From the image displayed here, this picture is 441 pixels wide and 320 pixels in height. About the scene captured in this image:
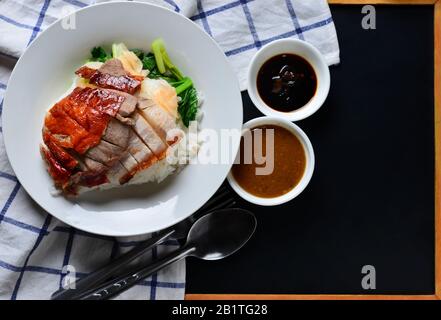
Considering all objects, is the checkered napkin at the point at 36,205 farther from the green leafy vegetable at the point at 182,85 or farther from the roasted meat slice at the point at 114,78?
the roasted meat slice at the point at 114,78

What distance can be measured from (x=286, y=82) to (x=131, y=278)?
1.39 meters

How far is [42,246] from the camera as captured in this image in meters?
2.84

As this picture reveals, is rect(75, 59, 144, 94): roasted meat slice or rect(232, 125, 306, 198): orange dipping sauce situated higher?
rect(75, 59, 144, 94): roasted meat slice

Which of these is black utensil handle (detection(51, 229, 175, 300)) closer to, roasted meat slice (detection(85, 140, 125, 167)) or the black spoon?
the black spoon

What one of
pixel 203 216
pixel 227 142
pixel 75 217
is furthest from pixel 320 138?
pixel 75 217

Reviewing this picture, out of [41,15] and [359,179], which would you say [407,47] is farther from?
[41,15]

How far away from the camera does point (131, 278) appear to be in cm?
282

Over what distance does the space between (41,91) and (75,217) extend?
2.27 feet

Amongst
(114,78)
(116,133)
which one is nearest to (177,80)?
(114,78)

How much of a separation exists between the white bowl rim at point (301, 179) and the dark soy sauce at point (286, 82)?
12 cm

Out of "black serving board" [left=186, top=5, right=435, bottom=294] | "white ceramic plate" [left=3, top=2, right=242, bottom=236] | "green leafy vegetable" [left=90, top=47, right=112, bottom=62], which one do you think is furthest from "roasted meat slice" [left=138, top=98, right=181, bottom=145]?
"black serving board" [left=186, top=5, right=435, bottom=294]

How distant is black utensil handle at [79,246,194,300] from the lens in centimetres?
277

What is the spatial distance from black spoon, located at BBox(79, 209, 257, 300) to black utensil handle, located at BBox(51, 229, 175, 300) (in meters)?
0.06

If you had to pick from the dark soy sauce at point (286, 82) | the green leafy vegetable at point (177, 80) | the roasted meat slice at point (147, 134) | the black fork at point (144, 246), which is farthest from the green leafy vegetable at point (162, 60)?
the black fork at point (144, 246)
